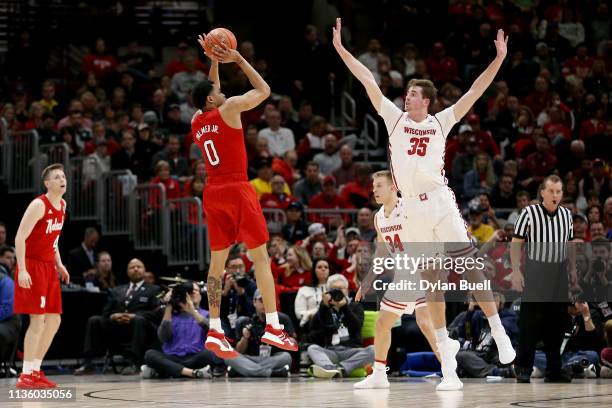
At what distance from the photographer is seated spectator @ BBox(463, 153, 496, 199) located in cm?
1952

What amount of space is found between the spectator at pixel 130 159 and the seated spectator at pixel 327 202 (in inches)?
108

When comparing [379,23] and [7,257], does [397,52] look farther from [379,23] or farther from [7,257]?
[7,257]

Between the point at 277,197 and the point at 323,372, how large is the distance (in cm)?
421

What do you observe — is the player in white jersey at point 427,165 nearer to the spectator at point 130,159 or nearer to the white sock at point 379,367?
the white sock at point 379,367

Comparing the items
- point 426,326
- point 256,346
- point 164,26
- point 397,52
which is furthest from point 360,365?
point 164,26

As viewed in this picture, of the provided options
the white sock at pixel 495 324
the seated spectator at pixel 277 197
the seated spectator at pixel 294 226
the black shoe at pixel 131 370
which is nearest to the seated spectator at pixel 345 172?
the seated spectator at pixel 277 197

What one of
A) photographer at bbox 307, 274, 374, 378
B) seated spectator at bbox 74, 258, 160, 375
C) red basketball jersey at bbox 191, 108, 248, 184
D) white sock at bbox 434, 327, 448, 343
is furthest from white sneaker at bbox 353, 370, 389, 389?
seated spectator at bbox 74, 258, 160, 375

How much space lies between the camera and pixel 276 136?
2114 centimetres

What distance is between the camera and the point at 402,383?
44.8ft

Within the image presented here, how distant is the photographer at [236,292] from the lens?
16.3 meters

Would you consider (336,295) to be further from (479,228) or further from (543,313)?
(543,313)

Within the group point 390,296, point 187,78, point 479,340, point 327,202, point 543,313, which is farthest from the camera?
point 187,78

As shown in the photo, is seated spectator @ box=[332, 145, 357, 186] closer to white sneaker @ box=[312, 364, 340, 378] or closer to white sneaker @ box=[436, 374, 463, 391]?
white sneaker @ box=[312, 364, 340, 378]

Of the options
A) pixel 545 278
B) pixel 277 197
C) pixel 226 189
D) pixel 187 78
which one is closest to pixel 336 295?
pixel 545 278
